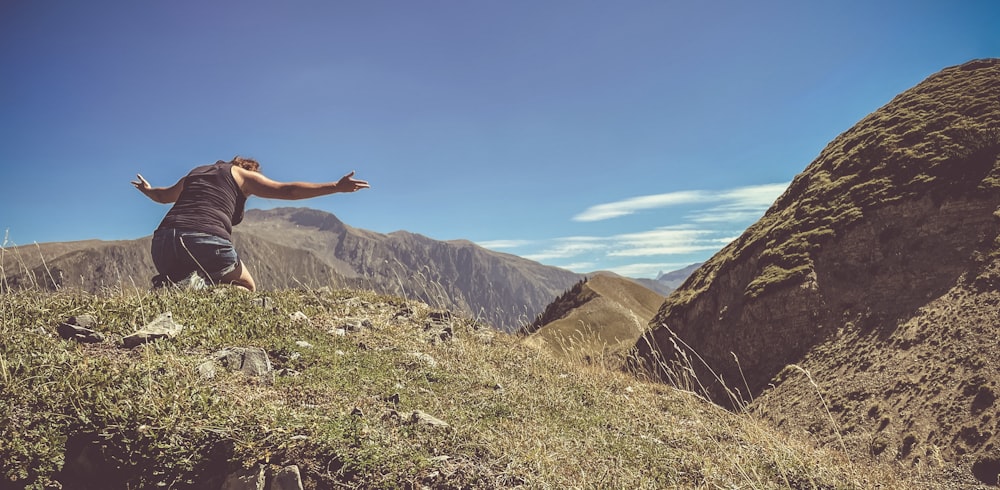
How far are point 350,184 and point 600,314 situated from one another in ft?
38.9

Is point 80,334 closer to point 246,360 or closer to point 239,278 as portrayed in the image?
point 246,360

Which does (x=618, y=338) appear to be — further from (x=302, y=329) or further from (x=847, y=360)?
(x=302, y=329)

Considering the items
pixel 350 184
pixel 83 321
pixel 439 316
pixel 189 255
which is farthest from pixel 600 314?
pixel 83 321

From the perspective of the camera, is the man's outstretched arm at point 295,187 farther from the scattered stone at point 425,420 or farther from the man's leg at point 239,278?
the scattered stone at point 425,420

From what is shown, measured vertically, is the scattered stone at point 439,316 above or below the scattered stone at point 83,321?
below

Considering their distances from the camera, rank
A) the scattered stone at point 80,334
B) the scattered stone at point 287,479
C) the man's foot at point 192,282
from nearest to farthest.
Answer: the scattered stone at point 287,479, the scattered stone at point 80,334, the man's foot at point 192,282

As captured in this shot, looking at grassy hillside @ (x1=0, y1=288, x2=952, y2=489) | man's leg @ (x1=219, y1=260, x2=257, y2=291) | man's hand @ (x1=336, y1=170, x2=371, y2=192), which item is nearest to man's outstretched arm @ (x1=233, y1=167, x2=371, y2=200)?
man's hand @ (x1=336, y1=170, x2=371, y2=192)

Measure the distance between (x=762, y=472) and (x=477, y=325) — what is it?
6.39 m

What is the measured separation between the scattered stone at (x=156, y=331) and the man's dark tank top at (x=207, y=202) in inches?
60.9

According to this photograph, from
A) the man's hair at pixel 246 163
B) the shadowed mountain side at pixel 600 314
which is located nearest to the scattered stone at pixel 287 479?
the man's hair at pixel 246 163

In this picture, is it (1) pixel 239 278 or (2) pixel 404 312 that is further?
(2) pixel 404 312

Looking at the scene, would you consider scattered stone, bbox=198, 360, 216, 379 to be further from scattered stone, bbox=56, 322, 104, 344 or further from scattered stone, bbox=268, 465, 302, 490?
scattered stone, bbox=268, 465, 302, 490

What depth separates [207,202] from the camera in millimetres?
7410

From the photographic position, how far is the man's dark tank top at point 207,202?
7168 millimetres
